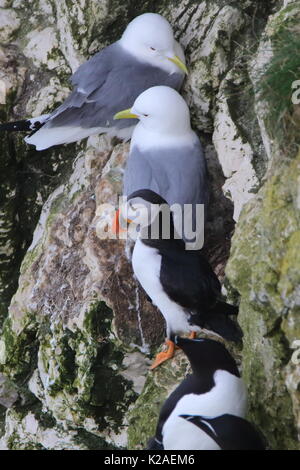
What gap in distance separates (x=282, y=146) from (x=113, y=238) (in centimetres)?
A: 194

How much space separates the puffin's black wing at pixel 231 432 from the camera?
3713mm

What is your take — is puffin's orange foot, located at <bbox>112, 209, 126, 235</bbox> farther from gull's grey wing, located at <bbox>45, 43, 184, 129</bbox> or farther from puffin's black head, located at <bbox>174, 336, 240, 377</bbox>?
puffin's black head, located at <bbox>174, 336, 240, 377</bbox>

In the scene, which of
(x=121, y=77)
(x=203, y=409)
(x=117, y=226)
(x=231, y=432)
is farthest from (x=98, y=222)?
(x=231, y=432)

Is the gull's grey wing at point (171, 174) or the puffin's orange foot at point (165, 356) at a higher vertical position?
the gull's grey wing at point (171, 174)

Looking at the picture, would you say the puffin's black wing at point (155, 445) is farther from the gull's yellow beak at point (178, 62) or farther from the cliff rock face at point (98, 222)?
the gull's yellow beak at point (178, 62)

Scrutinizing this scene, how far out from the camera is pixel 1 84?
21.0 feet

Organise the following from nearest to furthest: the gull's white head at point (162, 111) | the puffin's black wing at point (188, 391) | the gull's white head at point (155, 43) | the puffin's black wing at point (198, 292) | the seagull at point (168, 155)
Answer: the puffin's black wing at point (188, 391), the puffin's black wing at point (198, 292), the seagull at point (168, 155), the gull's white head at point (162, 111), the gull's white head at point (155, 43)

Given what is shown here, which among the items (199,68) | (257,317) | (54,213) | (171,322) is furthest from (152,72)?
(257,317)

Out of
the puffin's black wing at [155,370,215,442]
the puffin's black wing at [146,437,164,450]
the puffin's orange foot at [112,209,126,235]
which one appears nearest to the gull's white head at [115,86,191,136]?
the puffin's orange foot at [112,209,126,235]

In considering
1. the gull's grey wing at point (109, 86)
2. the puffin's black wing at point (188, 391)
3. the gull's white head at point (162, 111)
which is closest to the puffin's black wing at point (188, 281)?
the puffin's black wing at point (188, 391)

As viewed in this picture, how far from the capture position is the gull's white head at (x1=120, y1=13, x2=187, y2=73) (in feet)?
18.6

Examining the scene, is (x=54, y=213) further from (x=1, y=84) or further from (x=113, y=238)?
(x=1, y=84)

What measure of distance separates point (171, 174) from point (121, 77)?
0.87 m

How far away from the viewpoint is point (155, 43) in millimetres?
5684
